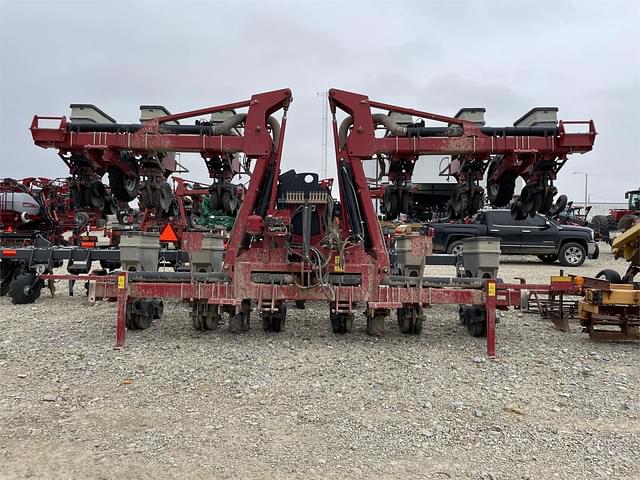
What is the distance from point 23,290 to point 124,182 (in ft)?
11.4

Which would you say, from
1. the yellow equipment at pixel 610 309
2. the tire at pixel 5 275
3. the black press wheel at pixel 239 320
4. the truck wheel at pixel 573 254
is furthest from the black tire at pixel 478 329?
the truck wheel at pixel 573 254

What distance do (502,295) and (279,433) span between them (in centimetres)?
355

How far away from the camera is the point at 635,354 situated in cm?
579

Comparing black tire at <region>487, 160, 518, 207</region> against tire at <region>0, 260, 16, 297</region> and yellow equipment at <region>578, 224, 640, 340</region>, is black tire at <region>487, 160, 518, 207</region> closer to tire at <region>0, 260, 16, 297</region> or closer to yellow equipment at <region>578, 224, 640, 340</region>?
yellow equipment at <region>578, 224, 640, 340</region>

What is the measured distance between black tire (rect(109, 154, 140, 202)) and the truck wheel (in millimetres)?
13991

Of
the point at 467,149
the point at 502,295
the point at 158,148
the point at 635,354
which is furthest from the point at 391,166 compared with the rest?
the point at 635,354

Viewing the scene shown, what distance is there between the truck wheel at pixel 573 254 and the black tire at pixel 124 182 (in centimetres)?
1399

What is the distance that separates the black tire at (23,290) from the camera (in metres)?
9.10

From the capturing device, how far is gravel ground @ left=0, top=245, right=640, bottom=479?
317 cm

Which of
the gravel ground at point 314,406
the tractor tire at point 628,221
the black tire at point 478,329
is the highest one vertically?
the tractor tire at point 628,221

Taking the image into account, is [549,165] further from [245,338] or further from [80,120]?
[80,120]

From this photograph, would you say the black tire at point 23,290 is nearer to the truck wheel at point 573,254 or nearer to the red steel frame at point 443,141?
the red steel frame at point 443,141

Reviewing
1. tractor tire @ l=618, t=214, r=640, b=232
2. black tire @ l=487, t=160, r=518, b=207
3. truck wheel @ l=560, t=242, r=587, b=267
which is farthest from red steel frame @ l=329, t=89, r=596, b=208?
truck wheel @ l=560, t=242, r=587, b=267

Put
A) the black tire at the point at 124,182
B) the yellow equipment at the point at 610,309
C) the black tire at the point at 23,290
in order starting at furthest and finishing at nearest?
the black tire at the point at 23,290 → the black tire at the point at 124,182 → the yellow equipment at the point at 610,309
